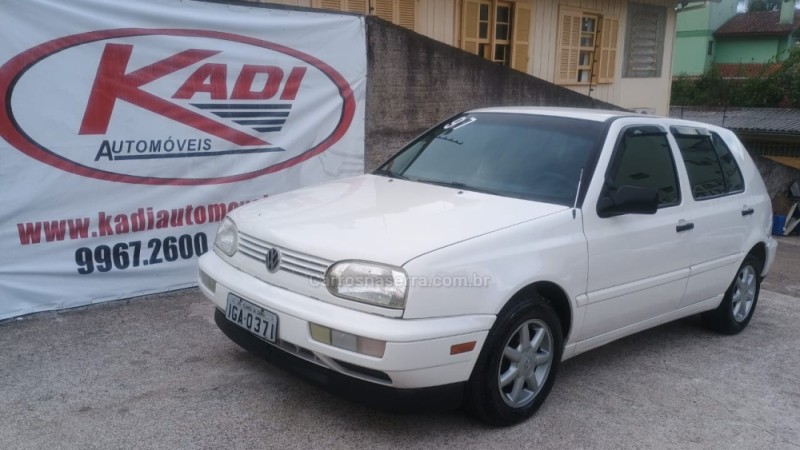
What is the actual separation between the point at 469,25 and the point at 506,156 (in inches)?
301

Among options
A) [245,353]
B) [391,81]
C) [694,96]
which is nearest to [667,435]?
[245,353]

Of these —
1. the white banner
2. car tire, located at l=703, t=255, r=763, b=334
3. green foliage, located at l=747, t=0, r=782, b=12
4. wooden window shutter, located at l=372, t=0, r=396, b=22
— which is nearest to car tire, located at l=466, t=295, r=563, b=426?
car tire, located at l=703, t=255, r=763, b=334

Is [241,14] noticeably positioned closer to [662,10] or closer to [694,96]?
[662,10]

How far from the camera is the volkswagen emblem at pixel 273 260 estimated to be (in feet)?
11.8

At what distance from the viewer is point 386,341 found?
3.13 metres

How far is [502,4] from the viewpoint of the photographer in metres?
12.2

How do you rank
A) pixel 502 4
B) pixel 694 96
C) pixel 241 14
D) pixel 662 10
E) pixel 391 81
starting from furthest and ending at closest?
pixel 694 96, pixel 662 10, pixel 502 4, pixel 391 81, pixel 241 14

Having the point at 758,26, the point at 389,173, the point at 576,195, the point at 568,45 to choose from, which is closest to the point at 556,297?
the point at 576,195

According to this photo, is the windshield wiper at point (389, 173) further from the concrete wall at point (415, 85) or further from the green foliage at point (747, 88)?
the green foliage at point (747, 88)

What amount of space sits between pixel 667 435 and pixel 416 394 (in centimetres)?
149

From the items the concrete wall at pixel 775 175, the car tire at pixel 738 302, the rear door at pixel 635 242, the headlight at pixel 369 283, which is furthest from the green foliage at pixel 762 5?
the headlight at pixel 369 283

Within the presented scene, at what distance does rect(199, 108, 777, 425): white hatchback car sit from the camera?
3279 millimetres

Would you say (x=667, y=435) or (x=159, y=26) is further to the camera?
(x=159, y=26)

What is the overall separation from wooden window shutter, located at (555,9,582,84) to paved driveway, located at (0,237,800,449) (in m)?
9.22
